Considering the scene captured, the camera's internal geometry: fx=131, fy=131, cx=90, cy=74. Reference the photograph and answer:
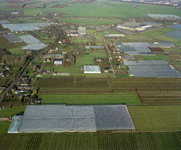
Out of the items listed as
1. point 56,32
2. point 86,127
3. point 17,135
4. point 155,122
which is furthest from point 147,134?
point 56,32

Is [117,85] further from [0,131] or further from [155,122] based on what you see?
[0,131]

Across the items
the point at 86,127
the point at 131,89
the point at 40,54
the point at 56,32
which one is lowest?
the point at 86,127

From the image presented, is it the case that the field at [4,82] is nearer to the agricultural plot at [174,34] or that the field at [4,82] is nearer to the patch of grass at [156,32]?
the patch of grass at [156,32]

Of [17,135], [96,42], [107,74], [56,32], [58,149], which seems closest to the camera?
[58,149]

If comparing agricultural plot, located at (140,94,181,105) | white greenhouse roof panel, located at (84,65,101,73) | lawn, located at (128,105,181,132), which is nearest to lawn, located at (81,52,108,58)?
white greenhouse roof panel, located at (84,65,101,73)

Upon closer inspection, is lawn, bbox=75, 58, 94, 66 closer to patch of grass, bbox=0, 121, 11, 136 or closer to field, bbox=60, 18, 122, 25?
patch of grass, bbox=0, 121, 11, 136

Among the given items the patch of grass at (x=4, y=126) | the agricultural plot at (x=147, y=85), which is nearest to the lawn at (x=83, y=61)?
the agricultural plot at (x=147, y=85)

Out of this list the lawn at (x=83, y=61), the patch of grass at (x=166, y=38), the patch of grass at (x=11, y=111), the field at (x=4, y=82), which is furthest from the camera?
the patch of grass at (x=166, y=38)
